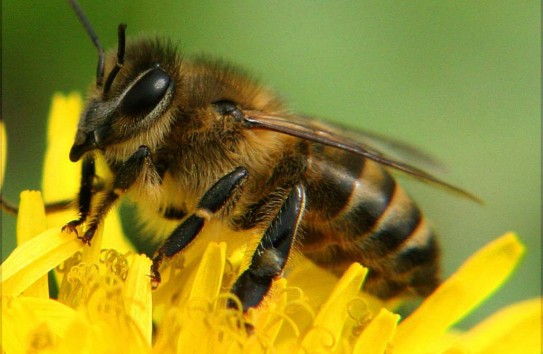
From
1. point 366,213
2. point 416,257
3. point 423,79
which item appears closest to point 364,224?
point 366,213

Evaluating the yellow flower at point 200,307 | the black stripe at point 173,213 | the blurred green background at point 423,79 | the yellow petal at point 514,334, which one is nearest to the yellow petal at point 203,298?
the yellow flower at point 200,307

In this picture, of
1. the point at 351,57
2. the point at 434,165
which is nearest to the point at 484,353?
Result: the point at 434,165

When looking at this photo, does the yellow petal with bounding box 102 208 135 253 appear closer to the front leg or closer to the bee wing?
the front leg

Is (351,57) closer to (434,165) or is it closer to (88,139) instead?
(434,165)

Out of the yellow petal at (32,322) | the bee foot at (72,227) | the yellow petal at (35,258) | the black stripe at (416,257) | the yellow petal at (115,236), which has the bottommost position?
the yellow petal at (115,236)

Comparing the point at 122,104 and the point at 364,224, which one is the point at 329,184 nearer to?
the point at 364,224

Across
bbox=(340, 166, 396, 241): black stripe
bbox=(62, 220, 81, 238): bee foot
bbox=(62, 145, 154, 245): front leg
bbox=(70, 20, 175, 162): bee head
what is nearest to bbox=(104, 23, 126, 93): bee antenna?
bbox=(70, 20, 175, 162): bee head

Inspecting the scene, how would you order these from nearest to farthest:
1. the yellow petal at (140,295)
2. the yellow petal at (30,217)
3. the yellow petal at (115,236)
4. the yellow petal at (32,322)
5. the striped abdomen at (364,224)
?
the yellow petal at (32,322)
the yellow petal at (140,295)
the yellow petal at (30,217)
the striped abdomen at (364,224)
the yellow petal at (115,236)

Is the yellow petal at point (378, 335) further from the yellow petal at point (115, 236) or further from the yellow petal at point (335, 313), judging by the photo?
the yellow petal at point (115, 236)
